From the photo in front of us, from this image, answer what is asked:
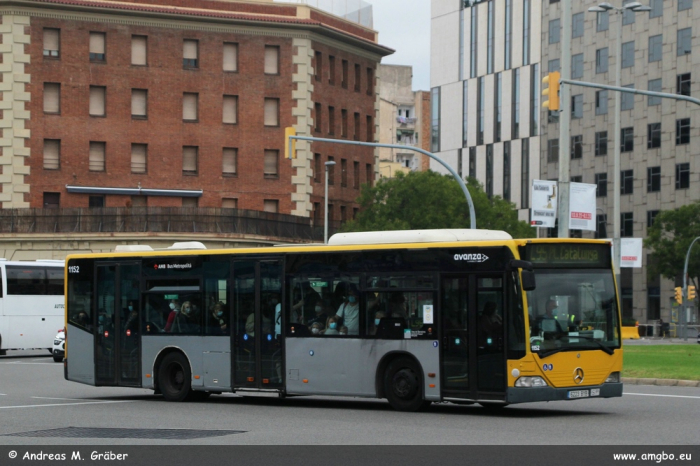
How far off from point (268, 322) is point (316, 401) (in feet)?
6.75

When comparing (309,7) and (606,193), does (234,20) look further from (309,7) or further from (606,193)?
(606,193)

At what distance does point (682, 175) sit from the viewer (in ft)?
268

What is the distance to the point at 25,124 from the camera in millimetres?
57531

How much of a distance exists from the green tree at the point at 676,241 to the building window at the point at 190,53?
102 feet

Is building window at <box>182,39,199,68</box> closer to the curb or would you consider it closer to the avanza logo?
the curb

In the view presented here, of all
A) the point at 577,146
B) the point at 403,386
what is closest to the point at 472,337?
the point at 403,386

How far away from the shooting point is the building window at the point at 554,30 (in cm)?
8900

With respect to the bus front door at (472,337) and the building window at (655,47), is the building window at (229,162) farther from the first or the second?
the bus front door at (472,337)

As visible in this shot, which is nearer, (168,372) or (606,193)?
(168,372)

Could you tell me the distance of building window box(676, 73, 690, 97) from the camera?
80.5 metres

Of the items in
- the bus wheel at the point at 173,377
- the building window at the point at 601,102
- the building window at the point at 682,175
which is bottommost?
the bus wheel at the point at 173,377

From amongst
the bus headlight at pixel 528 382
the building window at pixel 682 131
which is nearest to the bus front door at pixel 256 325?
the bus headlight at pixel 528 382

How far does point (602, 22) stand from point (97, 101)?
41.5 metres

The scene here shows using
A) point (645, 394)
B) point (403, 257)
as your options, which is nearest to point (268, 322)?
point (403, 257)
